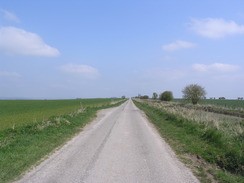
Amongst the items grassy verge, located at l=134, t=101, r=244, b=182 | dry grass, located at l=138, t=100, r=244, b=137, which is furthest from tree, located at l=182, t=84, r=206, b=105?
grassy verge, located at l=134, t=101, r=244, b=182

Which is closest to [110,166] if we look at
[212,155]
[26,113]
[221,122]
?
[212,155]

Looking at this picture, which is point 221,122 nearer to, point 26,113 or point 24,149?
point 24,149

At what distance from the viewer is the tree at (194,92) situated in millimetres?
57156

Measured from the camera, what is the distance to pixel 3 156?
8430 mm

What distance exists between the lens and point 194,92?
57281 millimetres

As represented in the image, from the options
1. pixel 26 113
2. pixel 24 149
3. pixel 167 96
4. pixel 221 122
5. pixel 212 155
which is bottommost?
pixel 212 155

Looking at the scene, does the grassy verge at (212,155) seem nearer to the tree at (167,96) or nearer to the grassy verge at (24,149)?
the grassy verge at (24,149)

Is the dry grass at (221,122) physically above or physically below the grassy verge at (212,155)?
above

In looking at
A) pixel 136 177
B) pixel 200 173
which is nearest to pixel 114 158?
pixel 136 177

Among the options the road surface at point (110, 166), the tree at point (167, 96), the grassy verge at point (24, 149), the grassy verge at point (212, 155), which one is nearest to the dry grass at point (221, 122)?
the grassy verge at point (212, 155)

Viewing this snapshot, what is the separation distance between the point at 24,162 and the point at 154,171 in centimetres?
407

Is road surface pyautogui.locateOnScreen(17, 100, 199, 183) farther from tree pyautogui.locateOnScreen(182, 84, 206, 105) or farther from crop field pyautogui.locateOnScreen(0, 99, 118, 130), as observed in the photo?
tree pyautogui.locateOnScreen(182, 84, 206, 105)

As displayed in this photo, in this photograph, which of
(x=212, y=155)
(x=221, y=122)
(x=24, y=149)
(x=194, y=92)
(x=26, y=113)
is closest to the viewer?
(x=212, y=155)

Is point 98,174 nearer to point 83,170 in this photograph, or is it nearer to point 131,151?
point 83,170
